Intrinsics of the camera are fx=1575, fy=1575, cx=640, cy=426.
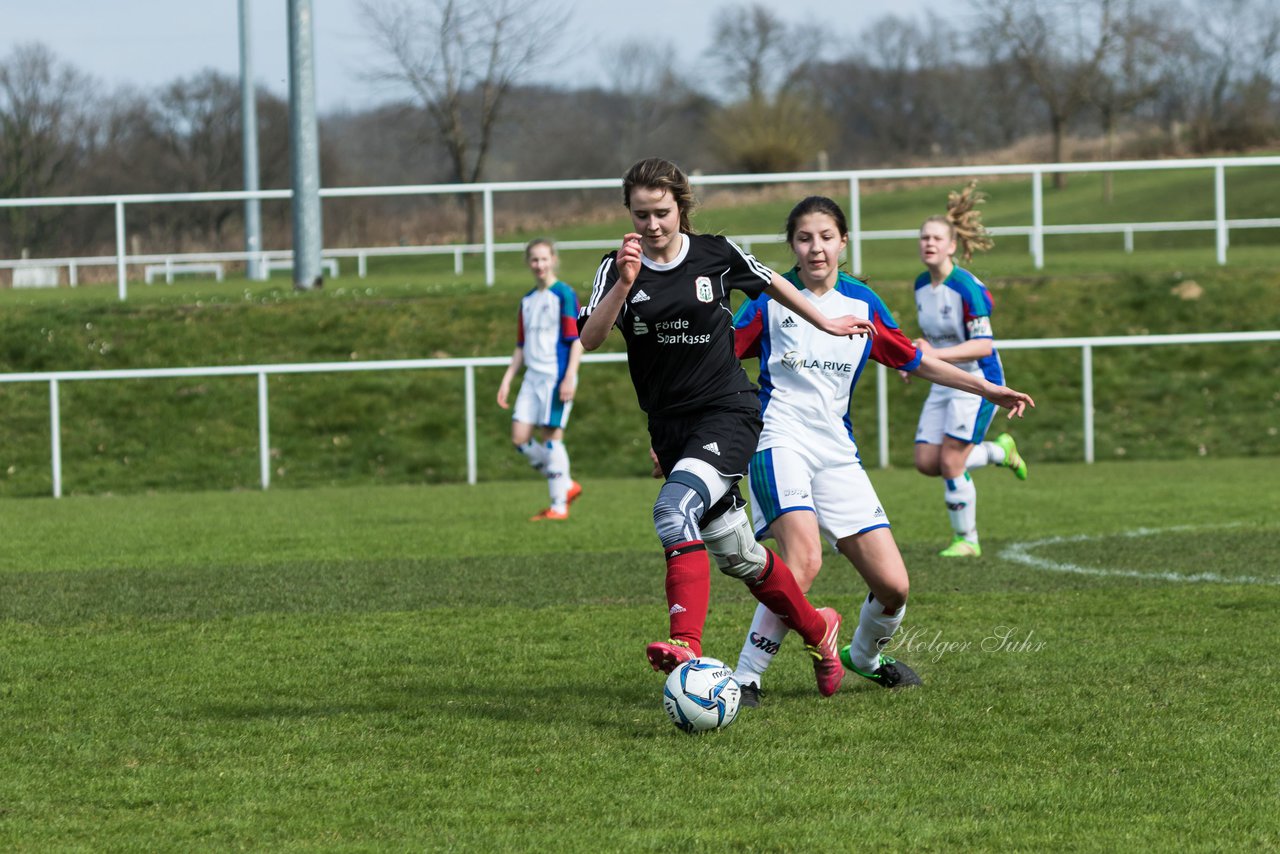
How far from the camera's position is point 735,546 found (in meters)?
5.14

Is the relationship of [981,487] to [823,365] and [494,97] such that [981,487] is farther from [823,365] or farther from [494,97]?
[494,97]

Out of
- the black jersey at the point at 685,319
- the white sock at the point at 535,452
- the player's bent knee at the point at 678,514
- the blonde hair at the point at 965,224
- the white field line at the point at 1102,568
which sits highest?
the blonde hair at the point at 965,224

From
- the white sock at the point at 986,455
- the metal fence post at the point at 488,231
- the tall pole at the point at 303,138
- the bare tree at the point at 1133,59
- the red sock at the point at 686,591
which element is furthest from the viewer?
the bare tree at the point at 1133,59

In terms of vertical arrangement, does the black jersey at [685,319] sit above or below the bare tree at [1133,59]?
below

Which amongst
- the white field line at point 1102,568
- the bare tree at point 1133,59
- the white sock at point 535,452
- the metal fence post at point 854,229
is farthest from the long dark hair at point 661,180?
the bare tree at point 1133,59

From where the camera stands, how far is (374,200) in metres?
50.2

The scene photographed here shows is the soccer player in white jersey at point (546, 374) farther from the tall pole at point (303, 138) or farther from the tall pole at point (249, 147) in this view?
the tall pole at point (249, 147)

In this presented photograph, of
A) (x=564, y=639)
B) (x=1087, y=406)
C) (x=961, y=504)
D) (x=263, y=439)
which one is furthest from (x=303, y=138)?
(x=564, y=639)

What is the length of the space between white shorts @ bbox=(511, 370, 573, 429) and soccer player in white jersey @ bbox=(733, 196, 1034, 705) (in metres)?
5.96

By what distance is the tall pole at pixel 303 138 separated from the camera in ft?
64.0

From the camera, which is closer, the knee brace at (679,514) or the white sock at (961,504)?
the knee brace at (679,514)

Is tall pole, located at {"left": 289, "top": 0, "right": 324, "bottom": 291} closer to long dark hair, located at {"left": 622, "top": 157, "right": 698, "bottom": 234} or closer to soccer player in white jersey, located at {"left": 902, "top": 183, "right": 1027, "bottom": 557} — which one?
soccer player in white jersey, located at {"left": 902, "top": 183, "right": 1027, "bottom": 557}

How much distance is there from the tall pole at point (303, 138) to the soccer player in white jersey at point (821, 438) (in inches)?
571

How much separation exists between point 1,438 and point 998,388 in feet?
43.8
